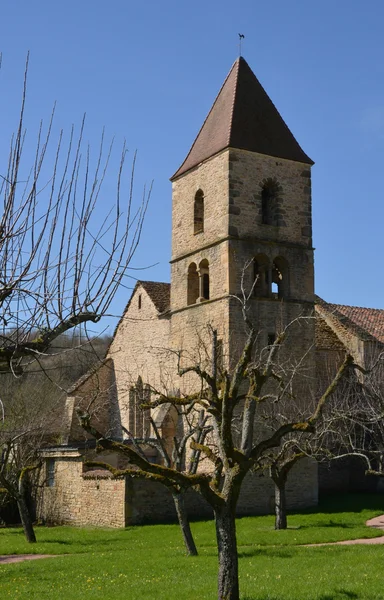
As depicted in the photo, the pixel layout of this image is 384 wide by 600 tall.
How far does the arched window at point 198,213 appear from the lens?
3036cm

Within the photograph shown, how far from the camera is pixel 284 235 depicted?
96.6 ft

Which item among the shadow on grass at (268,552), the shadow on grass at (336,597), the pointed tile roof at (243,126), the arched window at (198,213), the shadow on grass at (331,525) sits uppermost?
the pointed tile roof at (243,126)

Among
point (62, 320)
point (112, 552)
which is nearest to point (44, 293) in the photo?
point (62, 320)

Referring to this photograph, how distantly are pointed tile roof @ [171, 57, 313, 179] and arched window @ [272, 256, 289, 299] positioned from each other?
4.16 m

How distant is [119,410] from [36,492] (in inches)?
242

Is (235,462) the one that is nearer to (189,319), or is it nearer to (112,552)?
(112,552)

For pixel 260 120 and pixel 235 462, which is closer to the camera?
pixel 235 462

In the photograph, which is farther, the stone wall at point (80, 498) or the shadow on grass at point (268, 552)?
the stone wall at point (80, 498)

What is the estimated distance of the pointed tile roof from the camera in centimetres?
2941

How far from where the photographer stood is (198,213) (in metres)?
30.6

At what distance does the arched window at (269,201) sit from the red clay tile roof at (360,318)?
5.86 metres

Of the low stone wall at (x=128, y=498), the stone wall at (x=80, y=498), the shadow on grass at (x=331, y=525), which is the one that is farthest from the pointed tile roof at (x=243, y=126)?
the shadow on grass at (x=331, y=525)

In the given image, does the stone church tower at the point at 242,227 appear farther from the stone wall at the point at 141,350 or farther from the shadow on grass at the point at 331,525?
the shadow on grass at the point at 331,525

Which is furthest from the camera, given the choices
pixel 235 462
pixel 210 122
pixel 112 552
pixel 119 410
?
pixel 119 410
